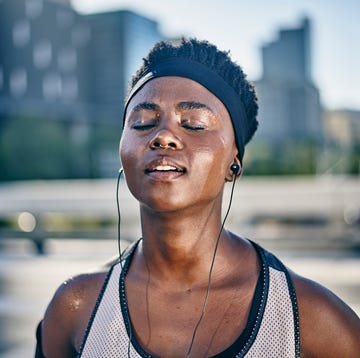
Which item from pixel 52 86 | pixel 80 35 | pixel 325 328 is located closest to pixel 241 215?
pixel 325 328

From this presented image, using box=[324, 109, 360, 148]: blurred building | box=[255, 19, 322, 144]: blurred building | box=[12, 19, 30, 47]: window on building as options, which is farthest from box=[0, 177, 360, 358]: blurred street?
box=[255, 19, 322, 144]: blurred building

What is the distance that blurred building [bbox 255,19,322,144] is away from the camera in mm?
89188

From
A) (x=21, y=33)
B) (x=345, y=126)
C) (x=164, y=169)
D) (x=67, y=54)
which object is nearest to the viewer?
(x=164, y=169)

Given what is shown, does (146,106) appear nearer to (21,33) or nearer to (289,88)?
(21,33)

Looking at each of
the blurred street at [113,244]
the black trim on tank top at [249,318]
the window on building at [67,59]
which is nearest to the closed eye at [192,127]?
the black trim on tank top at [249,318]

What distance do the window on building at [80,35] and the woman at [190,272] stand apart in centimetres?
8906

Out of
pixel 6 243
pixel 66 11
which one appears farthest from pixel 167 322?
pixel 66 11

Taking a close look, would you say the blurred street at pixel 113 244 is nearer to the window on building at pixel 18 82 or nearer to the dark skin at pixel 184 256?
the dark skin at pixel 184 256

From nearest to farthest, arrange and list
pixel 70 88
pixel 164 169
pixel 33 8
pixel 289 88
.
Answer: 1. pixel 164 169
2. pixel 33 8
3. pixel 70 88
4. pixel 289 88

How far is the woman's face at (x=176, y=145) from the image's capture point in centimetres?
179

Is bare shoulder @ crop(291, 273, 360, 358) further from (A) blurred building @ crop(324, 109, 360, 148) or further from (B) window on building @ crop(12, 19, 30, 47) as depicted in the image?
(B) window on building @ crop(12, 19, 30, 47)

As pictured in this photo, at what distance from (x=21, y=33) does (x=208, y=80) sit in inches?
3301

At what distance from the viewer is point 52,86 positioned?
271ft

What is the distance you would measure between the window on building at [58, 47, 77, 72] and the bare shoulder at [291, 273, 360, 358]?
85.6 m
